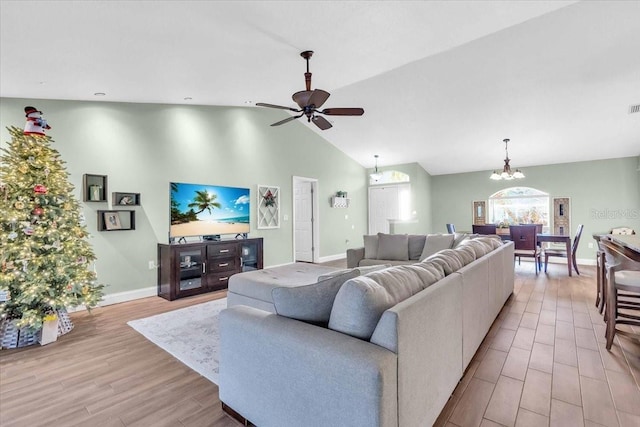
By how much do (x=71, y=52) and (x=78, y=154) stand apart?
5.16 ft

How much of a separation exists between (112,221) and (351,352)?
4.15m

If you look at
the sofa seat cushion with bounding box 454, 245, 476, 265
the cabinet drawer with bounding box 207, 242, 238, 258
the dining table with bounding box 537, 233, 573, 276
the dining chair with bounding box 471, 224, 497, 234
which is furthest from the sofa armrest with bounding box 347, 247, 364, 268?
the dining table with bounding box 537, 233, 573, 276

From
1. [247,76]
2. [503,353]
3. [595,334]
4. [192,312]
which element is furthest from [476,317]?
[247,76]

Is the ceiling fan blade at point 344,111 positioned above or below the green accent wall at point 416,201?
above

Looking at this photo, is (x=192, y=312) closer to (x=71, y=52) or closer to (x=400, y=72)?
(x=71, y=52)

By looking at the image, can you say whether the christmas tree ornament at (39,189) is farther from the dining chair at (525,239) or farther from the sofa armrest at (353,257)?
the dining chair at (525,239)

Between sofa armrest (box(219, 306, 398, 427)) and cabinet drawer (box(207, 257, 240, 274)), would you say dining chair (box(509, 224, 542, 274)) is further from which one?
sofa armrest (box(219, 306, 398, 427))

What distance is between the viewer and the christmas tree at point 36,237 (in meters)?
2.74

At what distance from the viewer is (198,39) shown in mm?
2830

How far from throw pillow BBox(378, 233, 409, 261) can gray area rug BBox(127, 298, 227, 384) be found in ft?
8.07

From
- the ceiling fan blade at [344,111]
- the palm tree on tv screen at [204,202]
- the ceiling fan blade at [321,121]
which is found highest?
the ceiling fan blade at [344,111]

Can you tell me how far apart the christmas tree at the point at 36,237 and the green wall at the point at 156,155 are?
0.84 meters

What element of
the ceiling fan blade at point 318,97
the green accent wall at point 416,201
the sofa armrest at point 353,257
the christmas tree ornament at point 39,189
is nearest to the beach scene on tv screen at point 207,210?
the christmas tree ornament at point 39,189

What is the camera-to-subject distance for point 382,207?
27.9ft
